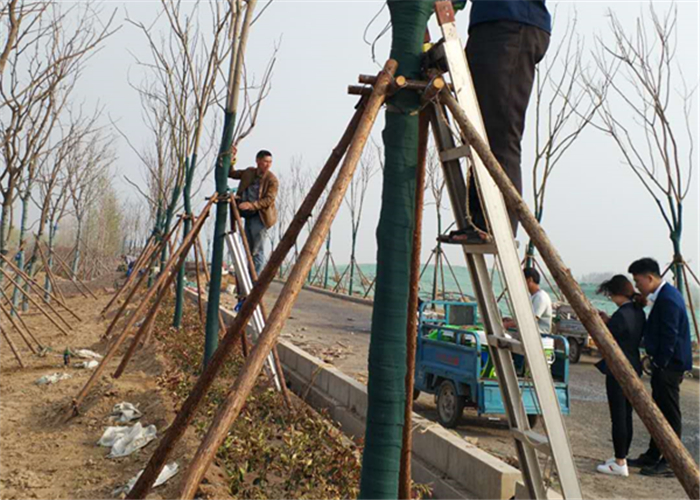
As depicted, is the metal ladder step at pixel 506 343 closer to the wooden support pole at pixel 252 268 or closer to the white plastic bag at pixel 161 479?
the white plastic bag at pixel 161 479

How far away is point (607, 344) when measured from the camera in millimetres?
1495

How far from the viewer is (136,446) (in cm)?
372

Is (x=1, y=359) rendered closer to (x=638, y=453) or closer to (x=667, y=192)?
(x=638, y=453)

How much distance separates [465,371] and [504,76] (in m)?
3.48

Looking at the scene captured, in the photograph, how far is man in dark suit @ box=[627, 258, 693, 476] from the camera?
4.45 meters

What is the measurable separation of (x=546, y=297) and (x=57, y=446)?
4.19 metres

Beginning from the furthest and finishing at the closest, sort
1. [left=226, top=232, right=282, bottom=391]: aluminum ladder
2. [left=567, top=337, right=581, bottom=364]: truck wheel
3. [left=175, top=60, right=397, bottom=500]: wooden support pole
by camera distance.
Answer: [left=567, top=337, right=581, bottom=364]: truck wheel < [left=226, top=232, right=282, bottom=391]: aluminum ladder < [left=175, top=60, right=397, bottom=500]: wooden support pole

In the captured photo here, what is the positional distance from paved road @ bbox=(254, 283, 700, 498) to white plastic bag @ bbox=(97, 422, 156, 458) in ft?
7.99

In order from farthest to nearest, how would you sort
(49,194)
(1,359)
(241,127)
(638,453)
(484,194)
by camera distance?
1. (49,194)
2. (1,359)
3. (241,127)
4. (638,453)
5. (484,194)

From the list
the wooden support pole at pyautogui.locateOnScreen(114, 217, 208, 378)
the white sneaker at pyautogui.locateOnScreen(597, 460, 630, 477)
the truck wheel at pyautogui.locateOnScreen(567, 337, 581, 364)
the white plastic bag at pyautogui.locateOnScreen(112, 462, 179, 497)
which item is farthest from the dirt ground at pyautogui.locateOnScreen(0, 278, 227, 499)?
the truck wheel at pyautogui.locateOnScreen(567, 337, 581, 364)

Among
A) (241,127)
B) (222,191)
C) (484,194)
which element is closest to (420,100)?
(484,194)

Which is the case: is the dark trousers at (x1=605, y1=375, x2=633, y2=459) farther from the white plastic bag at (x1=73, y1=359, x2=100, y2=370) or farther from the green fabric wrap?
the white plastic bag at (x1=73, y1=359, x2=100, y2=370)

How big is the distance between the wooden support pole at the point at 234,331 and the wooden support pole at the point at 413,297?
0.89 feet

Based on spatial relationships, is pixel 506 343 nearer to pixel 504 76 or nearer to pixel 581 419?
pixel 504 76
